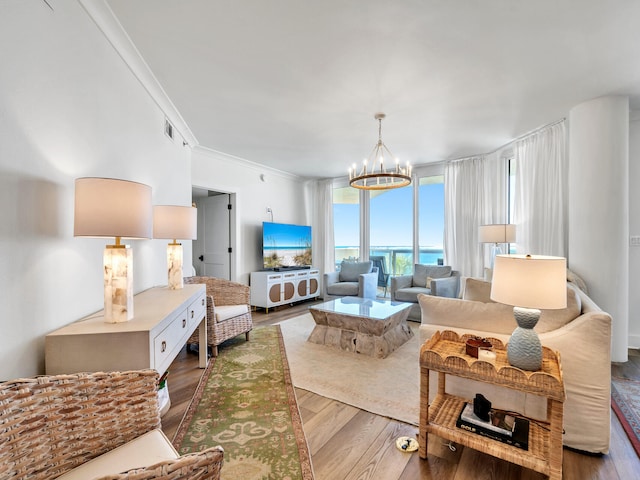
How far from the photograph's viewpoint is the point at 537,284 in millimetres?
1470

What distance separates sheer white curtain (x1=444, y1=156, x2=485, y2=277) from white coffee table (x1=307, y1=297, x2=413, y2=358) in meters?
1.94

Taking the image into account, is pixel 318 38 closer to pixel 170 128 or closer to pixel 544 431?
pixel 170 128

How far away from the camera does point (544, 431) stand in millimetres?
1572

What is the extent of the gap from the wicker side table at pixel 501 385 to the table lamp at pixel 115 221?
64.6 inches

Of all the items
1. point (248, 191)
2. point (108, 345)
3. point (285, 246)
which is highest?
point (248, 191)

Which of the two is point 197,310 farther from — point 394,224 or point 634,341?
point 634,341

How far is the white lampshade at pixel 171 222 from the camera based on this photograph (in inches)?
100.0

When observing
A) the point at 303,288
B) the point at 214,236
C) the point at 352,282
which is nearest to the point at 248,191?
the point at 214,236

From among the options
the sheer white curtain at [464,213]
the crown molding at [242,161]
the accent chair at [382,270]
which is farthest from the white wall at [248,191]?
the sheer white curtain at [464,213]

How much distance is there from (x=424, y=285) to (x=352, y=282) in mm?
1242

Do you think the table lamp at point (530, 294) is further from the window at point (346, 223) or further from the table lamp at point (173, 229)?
the window at point (346, 223)

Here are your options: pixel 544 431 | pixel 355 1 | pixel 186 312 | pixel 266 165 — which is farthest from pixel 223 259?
pixel 544 431

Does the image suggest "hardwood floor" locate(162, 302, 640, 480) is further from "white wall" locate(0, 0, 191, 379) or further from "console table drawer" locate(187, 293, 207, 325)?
"white wall" locate(0, 0, 191, 379)

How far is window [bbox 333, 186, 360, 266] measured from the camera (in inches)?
255
